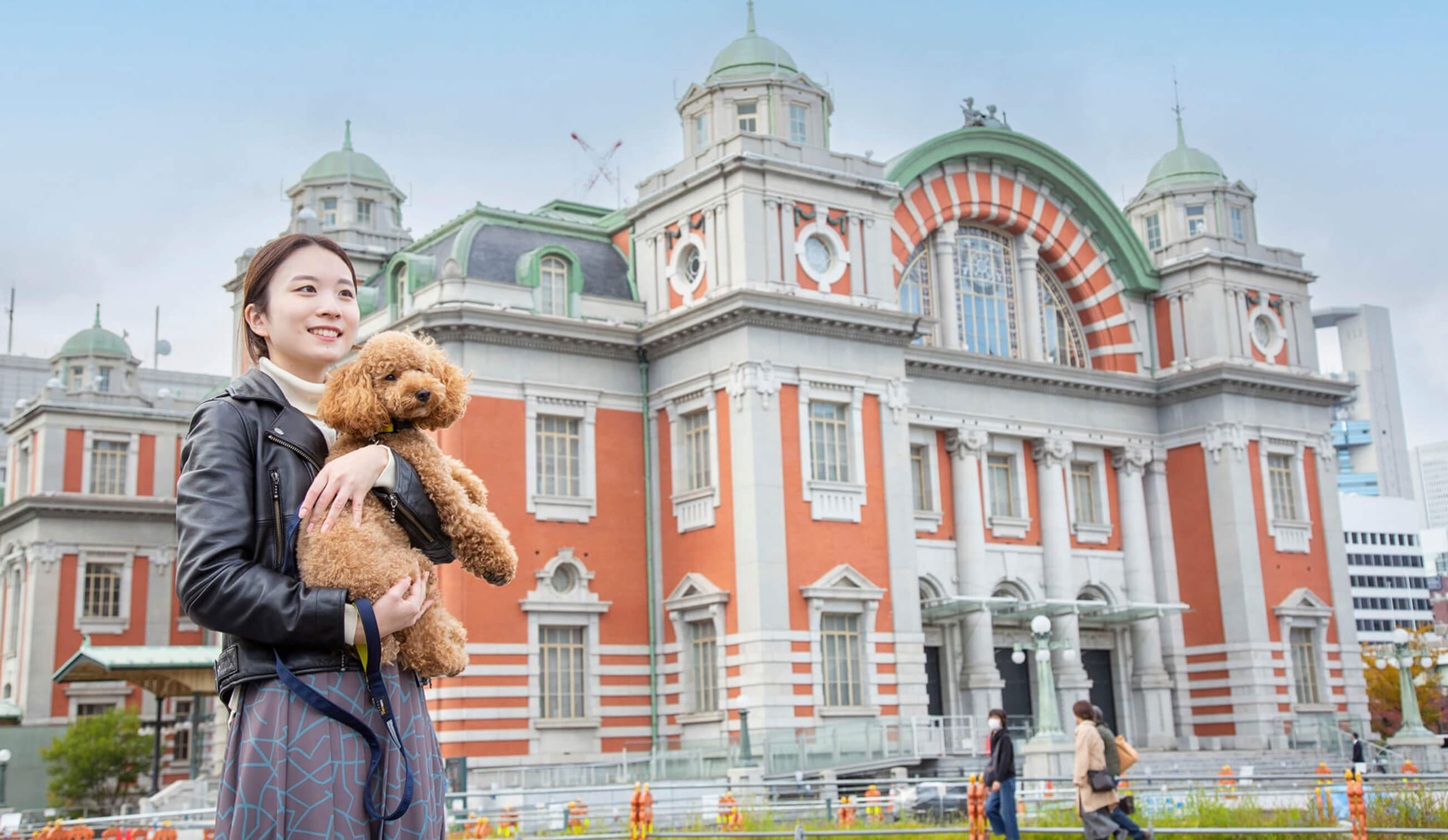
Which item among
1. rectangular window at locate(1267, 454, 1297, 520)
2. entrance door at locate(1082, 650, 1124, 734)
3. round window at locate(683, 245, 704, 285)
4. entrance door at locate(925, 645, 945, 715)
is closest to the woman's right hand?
round window at locate(683, 245, 704, 285)

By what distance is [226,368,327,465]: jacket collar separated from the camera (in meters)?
3.80

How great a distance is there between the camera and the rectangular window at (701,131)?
32.8 metres

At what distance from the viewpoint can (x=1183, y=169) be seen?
4122 centimetres

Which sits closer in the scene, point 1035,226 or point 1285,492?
point 1035,226

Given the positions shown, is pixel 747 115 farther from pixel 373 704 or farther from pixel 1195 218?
pixel 373 704

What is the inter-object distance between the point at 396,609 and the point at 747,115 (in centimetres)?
2975

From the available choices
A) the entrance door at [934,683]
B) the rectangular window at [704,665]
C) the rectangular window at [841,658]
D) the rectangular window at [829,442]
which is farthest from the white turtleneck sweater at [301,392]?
the entrance door at [934,683]

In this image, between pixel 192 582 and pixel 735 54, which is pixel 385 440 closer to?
pixel 192 582

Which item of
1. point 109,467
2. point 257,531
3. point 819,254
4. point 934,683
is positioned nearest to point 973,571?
point 934,683

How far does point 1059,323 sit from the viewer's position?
3866 centimetres

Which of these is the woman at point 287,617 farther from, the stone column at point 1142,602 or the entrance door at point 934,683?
the stone column at point 1142,602

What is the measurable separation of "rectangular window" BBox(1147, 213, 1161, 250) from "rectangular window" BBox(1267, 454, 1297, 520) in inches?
266

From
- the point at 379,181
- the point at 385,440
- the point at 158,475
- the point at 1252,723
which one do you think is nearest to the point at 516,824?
the point at 385,440

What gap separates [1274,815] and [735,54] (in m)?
21.6
